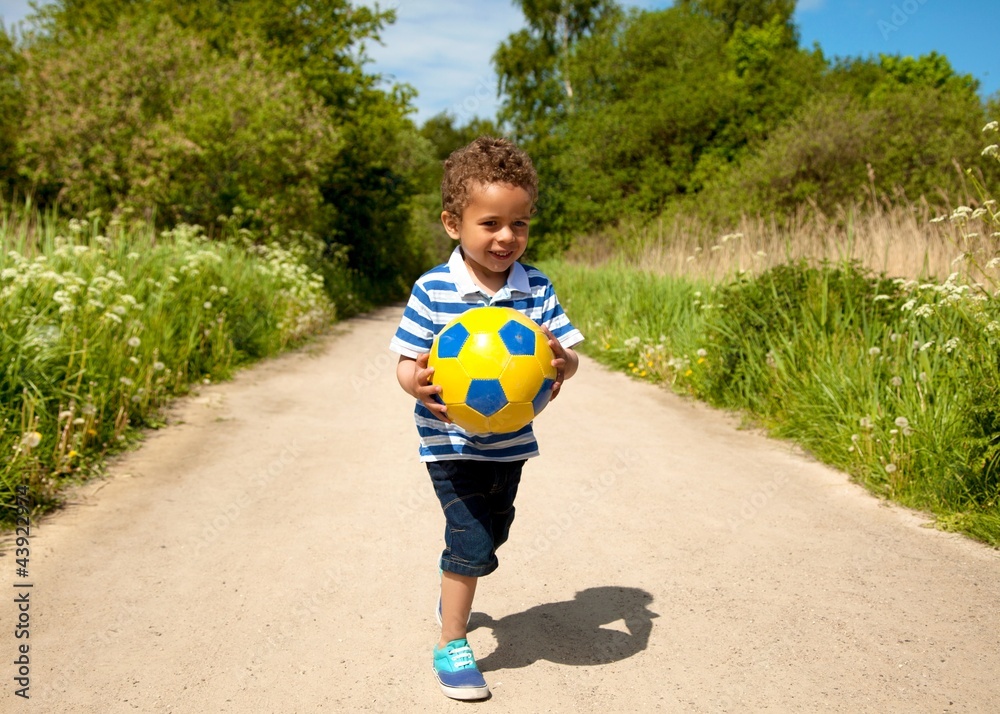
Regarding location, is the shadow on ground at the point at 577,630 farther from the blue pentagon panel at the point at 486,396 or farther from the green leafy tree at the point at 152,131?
the green leafy tree at the point at 152,131

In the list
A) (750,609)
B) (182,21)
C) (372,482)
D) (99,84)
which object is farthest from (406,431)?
(182,21)

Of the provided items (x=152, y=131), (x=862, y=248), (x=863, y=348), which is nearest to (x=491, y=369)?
(x=863, y=348)

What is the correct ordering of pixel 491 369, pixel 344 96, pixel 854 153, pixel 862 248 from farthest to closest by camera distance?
pixel 344 96
pixel 854 153
pixel 862 248
pixel 491 369

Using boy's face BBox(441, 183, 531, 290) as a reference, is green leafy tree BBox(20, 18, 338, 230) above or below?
above

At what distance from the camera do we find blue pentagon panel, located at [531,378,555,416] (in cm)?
304

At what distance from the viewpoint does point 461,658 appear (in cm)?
315

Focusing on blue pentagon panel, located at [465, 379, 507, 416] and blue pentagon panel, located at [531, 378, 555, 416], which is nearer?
blue pentagon panel, located at [465, 379, 507, 416]

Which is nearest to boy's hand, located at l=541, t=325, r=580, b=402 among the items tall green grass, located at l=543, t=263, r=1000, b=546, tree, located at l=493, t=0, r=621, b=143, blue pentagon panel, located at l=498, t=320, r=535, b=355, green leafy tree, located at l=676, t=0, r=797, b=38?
blue pentagon panel, located at l=498, t=320, r=535, b=355

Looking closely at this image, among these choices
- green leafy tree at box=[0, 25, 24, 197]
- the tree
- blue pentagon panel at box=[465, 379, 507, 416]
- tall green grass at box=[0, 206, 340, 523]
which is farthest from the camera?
the tree

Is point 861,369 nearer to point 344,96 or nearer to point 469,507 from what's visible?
point 469,507

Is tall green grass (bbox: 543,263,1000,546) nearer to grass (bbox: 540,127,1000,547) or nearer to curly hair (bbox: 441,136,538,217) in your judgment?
grass (bbox: 540,127,1000,547)

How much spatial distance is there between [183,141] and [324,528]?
45.7ft

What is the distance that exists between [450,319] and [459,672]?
1244 mm

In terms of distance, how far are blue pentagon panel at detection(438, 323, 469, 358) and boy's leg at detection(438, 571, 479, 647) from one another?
32.7 inches
